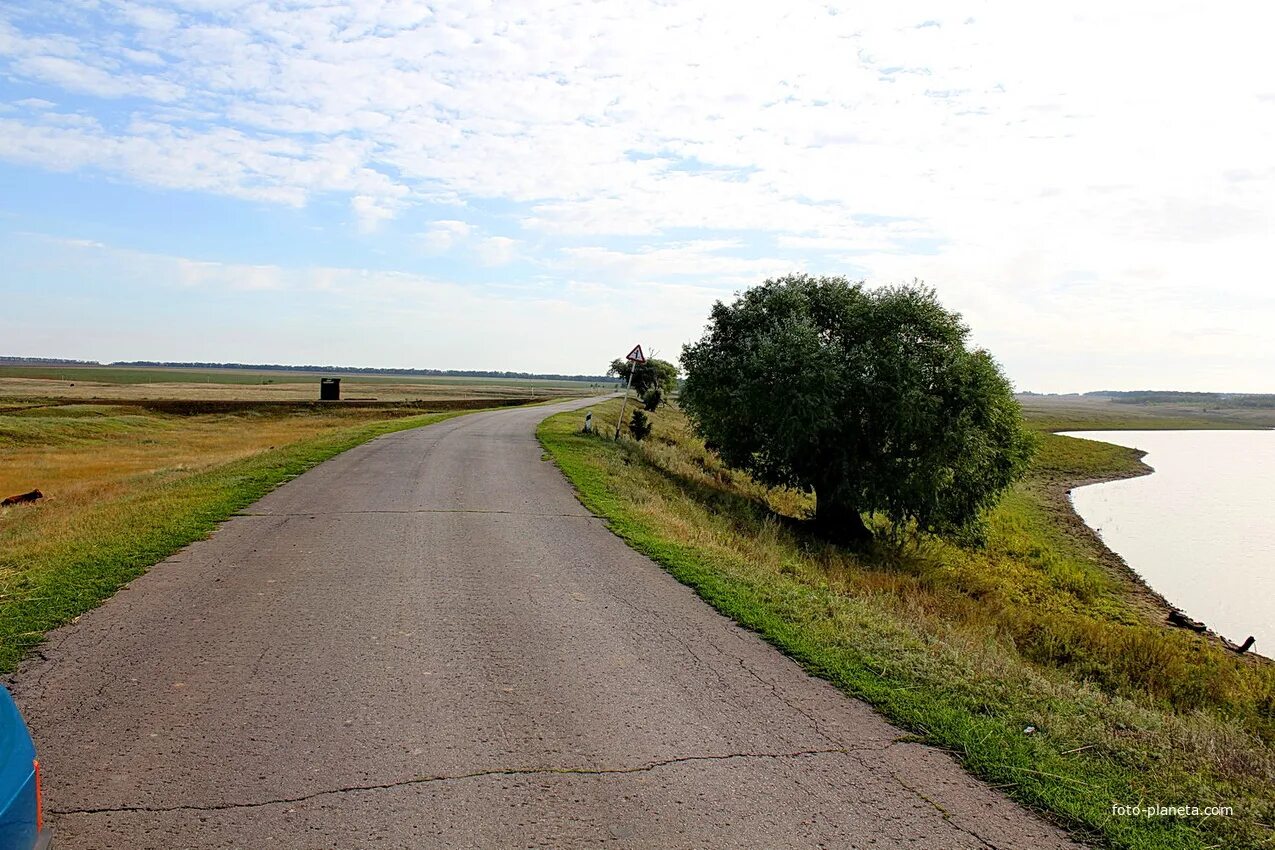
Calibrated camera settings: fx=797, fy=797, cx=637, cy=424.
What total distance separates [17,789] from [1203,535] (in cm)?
3249

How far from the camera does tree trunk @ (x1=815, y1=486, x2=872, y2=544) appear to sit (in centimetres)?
2112

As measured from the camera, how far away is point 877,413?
20.2 meters

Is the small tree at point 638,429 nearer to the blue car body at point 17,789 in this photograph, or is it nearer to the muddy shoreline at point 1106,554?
the muddy shoreline at point 1106,554

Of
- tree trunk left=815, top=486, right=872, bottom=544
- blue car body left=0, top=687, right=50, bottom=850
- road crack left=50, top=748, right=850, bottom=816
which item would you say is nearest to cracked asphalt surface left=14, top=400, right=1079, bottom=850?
road crack left=50, top=748, right=850, bottom=816

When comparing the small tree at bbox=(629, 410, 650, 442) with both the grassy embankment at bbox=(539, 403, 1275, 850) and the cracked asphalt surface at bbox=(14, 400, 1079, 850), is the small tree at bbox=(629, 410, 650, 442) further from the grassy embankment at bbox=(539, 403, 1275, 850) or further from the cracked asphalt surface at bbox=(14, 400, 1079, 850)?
the cracked asphalt surface at bbox=(14, 400, 1079, 850)

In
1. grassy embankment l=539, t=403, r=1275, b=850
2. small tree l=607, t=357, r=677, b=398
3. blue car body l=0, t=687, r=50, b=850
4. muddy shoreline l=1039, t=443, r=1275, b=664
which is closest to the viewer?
blue car body l=0, t=687, r=50, b=850

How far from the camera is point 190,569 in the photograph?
881 centimetres

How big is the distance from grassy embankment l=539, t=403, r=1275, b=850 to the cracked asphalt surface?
0.41 metres

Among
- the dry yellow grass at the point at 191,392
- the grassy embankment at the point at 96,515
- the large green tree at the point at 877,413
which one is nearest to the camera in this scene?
the grassy embankment at the point at 96,515

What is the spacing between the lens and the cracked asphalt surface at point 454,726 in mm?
4023

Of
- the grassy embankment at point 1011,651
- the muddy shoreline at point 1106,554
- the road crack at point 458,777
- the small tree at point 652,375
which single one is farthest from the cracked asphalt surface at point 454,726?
the small tree at point 652,375

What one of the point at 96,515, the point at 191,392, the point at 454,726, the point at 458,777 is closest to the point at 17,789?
the point at 458,777

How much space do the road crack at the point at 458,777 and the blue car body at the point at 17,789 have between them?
122 cm

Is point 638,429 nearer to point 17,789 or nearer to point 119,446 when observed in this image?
point 17,789
